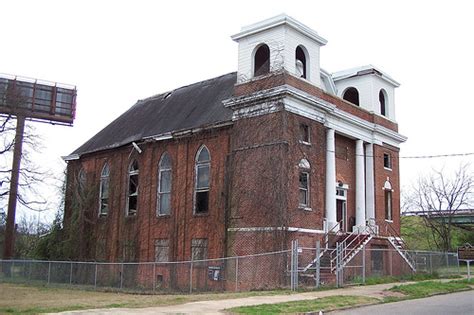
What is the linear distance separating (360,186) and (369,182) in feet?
4.57

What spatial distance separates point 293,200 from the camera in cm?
2731

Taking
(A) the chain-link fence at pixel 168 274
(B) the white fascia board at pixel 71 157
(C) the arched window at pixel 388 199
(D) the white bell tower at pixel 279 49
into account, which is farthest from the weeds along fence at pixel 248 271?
(D) the white bell tower at pixel 279 49

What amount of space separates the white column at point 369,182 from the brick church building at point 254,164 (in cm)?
6

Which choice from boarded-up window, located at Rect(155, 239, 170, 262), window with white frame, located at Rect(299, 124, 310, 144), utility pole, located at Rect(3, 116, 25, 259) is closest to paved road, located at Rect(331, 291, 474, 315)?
window with white frame, located at Rect(299, 124, 310, 144)

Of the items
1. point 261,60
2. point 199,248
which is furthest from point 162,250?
point 261,60

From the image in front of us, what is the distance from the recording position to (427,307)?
17281 millimetres

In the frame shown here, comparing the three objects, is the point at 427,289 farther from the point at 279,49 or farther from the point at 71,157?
the point at 71,157

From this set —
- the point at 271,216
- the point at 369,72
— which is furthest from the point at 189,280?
the point at 369,72

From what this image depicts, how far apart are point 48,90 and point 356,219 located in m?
31.4

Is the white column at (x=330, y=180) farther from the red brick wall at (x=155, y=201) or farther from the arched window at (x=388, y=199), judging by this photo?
the arched window at (x=388, y=199)

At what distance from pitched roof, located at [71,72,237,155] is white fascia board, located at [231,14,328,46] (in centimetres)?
436

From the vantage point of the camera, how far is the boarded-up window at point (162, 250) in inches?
1286

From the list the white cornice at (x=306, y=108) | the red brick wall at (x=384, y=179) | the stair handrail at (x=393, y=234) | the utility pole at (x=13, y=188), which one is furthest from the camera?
the utility pole at (x=13, y=188)

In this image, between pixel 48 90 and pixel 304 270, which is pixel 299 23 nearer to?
pixel 304 270
